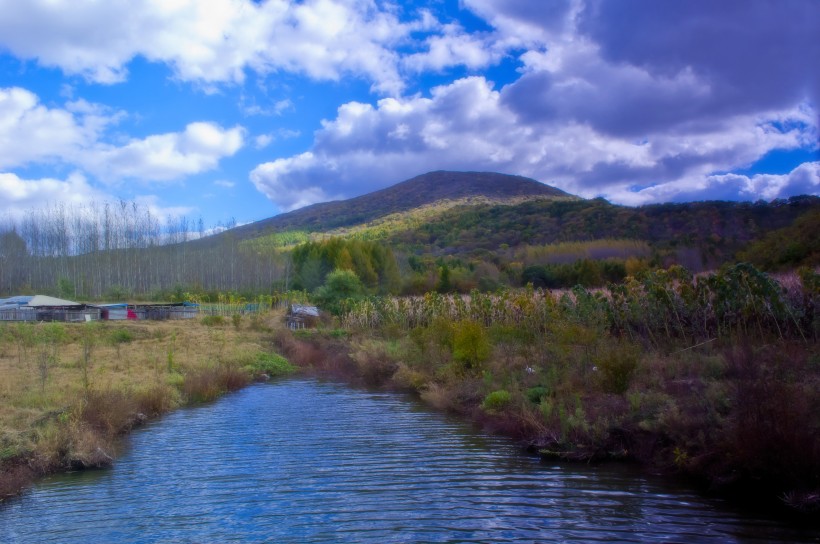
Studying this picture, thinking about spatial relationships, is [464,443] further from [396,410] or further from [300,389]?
[300,389]

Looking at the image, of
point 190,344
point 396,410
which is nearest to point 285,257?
point 190,344

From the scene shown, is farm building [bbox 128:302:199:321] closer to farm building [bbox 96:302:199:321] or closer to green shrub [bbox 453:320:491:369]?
farm building [bbox 96:302:199:321]

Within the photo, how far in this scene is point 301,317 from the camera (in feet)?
181

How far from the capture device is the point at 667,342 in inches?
933

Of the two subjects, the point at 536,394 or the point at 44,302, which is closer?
the point at 536,394

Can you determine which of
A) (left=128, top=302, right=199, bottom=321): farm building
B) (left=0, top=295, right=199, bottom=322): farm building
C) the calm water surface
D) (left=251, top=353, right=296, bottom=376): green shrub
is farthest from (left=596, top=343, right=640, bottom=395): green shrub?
(left=128, top=302, right=199, bottom=321): farm building

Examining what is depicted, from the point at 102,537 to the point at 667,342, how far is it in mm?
20230

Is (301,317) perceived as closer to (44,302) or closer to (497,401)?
(44,302)

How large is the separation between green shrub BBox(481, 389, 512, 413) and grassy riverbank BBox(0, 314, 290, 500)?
948 centimetres

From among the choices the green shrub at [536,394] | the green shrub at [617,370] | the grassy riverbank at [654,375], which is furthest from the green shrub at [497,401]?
the green shrub at [617,370]

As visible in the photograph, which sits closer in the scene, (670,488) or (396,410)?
(670,488)

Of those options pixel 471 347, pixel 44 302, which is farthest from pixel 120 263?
pixel 471 347

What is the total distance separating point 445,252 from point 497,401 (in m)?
83.4

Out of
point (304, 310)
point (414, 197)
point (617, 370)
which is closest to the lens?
point (617, 370)
